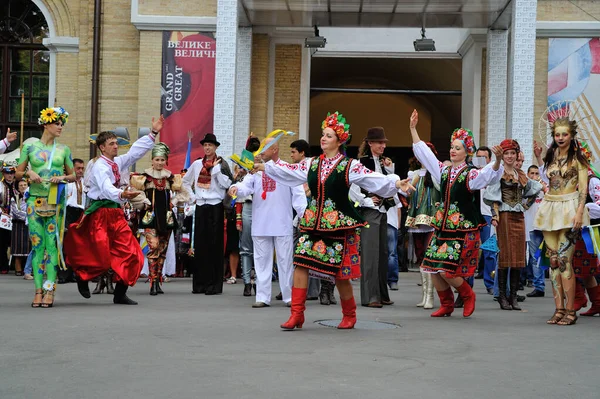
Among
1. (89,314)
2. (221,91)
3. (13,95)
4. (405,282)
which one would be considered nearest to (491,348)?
(89,314)

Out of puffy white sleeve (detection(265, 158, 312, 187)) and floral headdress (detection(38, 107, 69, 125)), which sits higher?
floral headdress (detection(38, 107, 69, 125))

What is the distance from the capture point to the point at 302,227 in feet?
29.8

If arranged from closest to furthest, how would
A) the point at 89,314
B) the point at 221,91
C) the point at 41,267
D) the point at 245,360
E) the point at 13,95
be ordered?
the point at 245,360 < the point at 89,314 < the point at 41,267 < the point at 221,91 < the point at 13,95

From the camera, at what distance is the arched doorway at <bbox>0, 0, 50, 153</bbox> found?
24.3 m

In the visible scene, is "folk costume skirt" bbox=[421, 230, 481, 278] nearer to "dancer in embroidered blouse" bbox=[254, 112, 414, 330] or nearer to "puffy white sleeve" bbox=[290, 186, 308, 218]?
"dancer in embroidered blouse" bbox=[254, 112, 414, 330]

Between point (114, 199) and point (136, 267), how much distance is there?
82 centimetres

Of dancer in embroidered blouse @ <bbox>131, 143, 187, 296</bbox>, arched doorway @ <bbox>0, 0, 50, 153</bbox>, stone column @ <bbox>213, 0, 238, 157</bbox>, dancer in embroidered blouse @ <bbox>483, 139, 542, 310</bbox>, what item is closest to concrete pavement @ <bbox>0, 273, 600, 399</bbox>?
dancer in embroidered blouse @ <bbox>483, 139, 542, 310</bbox>

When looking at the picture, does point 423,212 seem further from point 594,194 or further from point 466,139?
point 594,194

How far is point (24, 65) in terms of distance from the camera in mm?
24469

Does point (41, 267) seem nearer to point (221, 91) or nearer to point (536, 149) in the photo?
point (536, 149)

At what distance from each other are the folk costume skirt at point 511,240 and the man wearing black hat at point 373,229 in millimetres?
1449

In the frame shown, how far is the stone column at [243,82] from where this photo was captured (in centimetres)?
2209

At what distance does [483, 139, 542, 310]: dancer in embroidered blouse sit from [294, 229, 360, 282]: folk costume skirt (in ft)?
10.5

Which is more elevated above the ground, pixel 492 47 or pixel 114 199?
pixel 492 47
